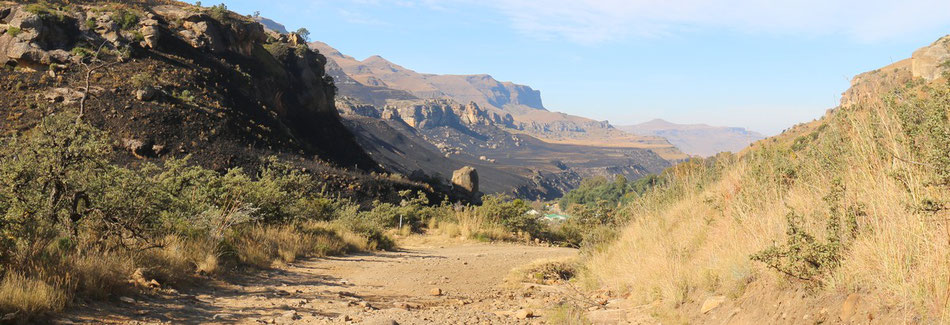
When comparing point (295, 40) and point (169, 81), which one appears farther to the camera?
point (295, 40)

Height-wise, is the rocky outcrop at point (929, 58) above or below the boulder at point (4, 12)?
above

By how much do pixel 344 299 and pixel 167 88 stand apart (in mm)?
33569

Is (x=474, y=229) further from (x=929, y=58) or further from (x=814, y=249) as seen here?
(x=929, y=58)

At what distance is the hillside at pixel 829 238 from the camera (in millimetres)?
3697

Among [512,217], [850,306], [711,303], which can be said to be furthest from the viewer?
[512,217]

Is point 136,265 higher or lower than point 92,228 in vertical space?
lower

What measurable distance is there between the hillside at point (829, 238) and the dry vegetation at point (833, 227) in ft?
0.04

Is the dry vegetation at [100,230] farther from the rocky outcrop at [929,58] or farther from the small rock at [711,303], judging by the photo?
the rocky outcrop at [929,58]

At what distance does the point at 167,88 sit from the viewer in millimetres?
35312

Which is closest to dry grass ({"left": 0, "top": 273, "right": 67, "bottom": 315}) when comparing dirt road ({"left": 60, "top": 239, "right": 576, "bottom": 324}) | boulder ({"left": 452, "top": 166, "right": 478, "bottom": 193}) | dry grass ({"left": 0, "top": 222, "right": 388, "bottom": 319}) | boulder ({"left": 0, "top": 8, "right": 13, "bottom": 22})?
dry grass ({"left": 0, "top": 222, "right": 388, "bottom": 319})

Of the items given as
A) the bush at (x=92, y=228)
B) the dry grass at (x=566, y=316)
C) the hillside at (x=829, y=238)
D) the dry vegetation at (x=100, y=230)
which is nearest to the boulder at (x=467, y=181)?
the dry vegetation at (x=100, y=230)

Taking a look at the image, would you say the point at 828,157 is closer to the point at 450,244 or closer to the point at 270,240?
the point at 270,240

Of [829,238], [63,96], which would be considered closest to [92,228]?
[829,238]

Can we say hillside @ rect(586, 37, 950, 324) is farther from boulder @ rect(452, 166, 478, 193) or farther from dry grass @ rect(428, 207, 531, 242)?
boulder @ rect(452, 166, 478, 193)
